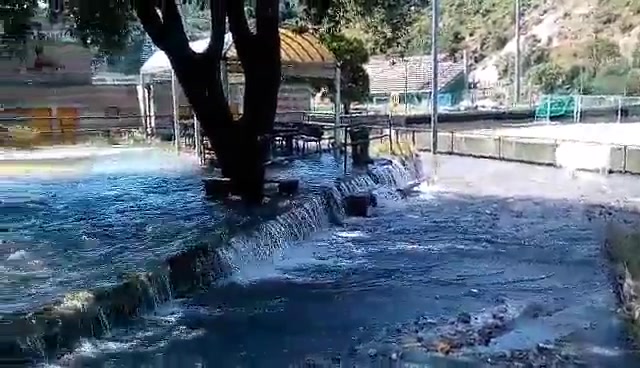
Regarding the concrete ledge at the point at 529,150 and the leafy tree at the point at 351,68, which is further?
the leafy tree at the point at 351,68

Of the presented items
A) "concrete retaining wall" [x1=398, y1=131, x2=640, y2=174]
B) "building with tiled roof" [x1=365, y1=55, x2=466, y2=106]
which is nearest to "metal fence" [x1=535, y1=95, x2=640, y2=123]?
"building with tiled roof" [x1=365, y1=55, x2=466, y2=106]

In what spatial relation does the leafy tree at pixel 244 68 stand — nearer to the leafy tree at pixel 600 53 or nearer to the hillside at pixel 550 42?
the hillside at pixel 550 42

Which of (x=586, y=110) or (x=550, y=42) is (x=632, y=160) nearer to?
(x=586, y=110)

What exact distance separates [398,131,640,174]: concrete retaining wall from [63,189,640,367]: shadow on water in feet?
21.5

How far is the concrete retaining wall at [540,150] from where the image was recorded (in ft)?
62.4

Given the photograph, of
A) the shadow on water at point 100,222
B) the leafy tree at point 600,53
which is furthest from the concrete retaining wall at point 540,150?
the leafy tree at point 600,53

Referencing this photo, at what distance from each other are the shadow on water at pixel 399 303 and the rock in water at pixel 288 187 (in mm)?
894

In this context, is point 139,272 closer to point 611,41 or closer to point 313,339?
point 313,339

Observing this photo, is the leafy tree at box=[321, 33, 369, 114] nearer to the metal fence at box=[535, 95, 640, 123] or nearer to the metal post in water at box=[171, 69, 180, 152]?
the metal post in water at box=[171, 69, 180, 152]

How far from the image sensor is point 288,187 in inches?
517

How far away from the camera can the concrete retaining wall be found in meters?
19.0

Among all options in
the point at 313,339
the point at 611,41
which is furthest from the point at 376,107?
the point at 313,339

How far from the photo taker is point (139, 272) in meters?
8.04

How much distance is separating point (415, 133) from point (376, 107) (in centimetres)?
1389
